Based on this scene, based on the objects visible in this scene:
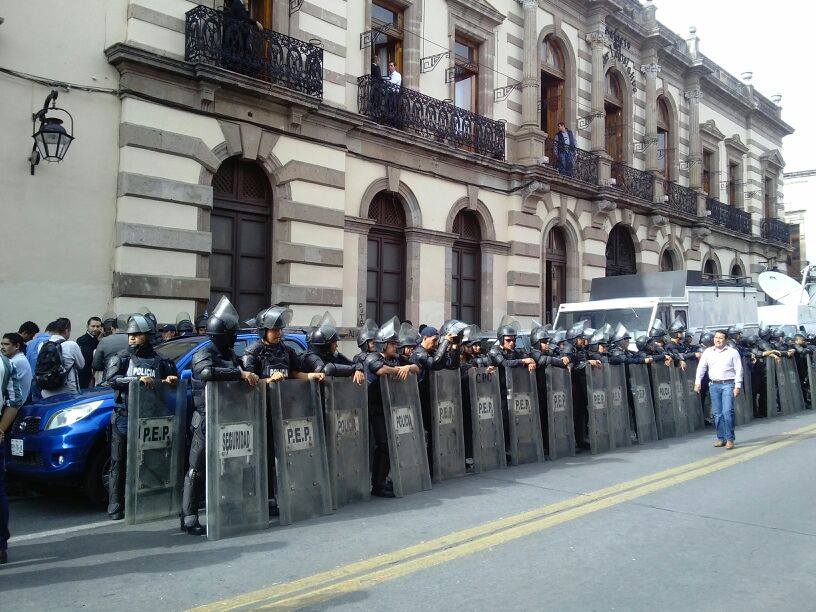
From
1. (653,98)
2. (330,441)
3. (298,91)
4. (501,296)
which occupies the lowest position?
(330,441)

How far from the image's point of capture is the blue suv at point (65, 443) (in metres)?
7.04

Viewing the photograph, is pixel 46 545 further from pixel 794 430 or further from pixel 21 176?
pixel 794 430

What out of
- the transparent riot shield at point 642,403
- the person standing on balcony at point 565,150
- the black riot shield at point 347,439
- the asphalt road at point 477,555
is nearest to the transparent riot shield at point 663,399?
the transparent riot shield at point 642,403

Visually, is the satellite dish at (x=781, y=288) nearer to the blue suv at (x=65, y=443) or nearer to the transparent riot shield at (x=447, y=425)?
the transparent riot shield at (x=447, y=425)

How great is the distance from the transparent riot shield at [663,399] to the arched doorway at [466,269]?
21.6ft

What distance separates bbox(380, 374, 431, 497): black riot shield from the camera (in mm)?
7832

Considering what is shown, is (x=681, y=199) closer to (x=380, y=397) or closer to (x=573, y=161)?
(x=573, y=161)

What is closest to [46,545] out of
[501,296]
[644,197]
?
[501,296]

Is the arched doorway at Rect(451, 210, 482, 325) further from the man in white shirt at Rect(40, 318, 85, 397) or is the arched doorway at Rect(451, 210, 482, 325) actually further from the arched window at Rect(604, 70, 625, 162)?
the man in white shirt at Rect(40, 318, 85, 397)

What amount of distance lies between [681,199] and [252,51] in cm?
1813

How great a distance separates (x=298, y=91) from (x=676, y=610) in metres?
11.6

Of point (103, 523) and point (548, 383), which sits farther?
point (548, 383)

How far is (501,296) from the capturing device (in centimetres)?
1920

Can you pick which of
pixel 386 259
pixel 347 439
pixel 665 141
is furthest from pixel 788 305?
pixel 347 439
